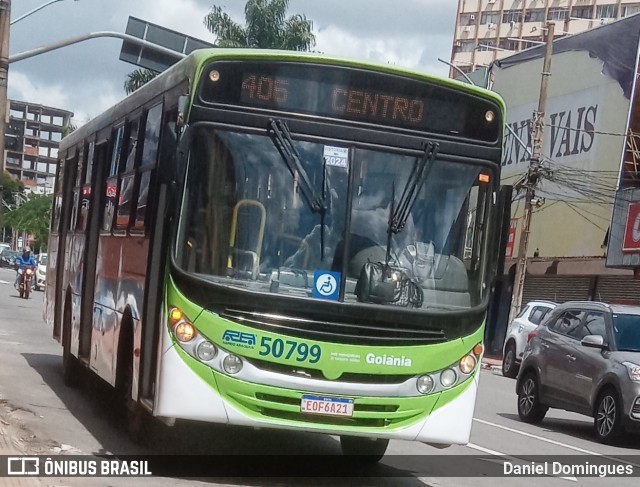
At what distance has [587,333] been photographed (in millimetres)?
16828

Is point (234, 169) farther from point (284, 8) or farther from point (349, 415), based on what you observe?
point (284, 8)

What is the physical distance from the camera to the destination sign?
931 cm

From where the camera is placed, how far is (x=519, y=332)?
30.7 meters

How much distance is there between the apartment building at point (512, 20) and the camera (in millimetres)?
100750

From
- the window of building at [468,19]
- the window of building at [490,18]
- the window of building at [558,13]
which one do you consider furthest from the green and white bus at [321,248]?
the window of building at [468,19]

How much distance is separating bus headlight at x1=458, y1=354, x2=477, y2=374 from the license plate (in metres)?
0.95

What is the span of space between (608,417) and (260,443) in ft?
18.4

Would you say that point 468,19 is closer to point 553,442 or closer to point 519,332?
point 519,332

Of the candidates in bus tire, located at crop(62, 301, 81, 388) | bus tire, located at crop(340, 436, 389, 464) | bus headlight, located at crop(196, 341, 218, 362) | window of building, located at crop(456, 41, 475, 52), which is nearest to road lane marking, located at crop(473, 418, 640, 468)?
bus tire, located at crop(340, 436, 389, 464)

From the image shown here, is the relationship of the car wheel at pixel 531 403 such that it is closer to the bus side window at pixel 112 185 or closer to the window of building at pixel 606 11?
the bus side window at pixel 112 185

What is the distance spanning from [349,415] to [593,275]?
31.6 meters

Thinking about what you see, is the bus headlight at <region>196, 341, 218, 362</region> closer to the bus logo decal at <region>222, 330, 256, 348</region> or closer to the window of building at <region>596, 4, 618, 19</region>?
the bus logo decal at <region>222, 330, 256, 348</region>

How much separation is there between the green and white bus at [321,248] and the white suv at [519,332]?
2114 cm

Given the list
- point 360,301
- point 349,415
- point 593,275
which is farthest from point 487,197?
point 593,275
